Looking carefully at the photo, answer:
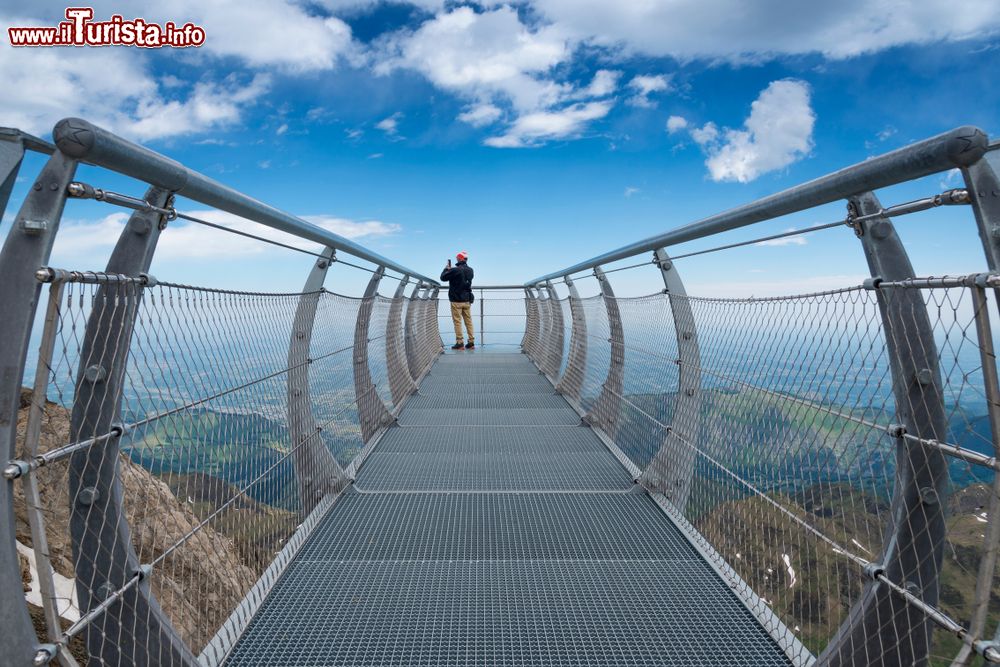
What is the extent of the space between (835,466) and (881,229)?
0.70 meters

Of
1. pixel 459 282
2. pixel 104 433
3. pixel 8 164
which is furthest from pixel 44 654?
pixel 459 282

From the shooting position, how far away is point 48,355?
1.32m

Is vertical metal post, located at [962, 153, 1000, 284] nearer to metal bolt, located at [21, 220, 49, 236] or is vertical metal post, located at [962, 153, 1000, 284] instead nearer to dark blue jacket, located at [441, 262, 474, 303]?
metal bolt, located at [21, 220, 49, 236]

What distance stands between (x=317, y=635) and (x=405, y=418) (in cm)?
409

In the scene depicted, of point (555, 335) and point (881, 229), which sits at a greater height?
point (881, 229)

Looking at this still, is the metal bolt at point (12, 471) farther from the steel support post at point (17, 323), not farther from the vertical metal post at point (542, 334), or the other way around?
the vertical metal post at point (542, 334)

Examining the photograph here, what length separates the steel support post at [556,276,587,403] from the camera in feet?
23.0

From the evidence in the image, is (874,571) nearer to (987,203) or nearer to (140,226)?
(987,203)

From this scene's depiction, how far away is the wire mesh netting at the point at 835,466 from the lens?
1.52 meters

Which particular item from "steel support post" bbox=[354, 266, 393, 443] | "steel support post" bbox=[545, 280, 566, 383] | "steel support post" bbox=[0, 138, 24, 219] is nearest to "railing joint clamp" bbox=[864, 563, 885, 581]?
"steel support post" bbox=[0, 138, 24, 219]

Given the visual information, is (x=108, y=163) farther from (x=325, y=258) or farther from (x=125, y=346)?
(x=325, y=258)

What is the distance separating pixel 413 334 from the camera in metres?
8.40

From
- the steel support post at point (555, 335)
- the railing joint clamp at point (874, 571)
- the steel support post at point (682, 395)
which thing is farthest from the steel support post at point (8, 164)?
the steel support post at point (555, 335)

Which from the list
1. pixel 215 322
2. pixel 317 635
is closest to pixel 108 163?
pixel 215 322
